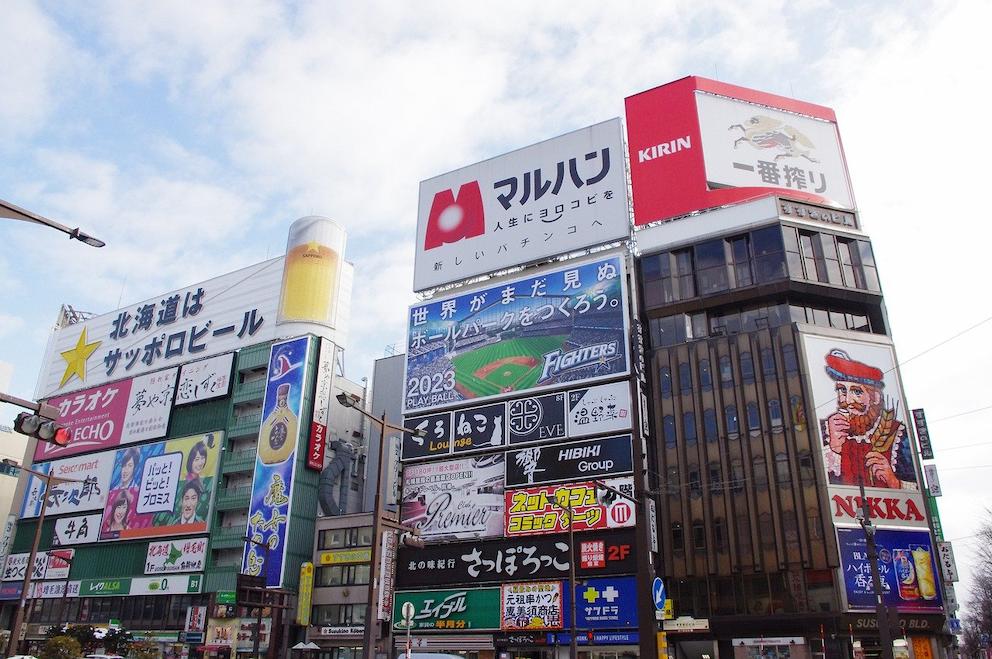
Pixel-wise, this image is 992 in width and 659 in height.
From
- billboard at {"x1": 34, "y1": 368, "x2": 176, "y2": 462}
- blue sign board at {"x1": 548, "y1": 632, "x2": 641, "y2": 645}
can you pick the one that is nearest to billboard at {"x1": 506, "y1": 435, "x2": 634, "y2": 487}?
blue sign board at {"x1": 548, "y1": 632, "x2": 641, "y2": 645}

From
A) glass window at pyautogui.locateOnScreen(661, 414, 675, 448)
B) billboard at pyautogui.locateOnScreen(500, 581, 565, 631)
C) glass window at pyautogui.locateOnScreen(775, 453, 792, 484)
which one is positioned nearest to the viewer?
glass window at pyautogui.locateOnScreen(775, 453, 792, 484)

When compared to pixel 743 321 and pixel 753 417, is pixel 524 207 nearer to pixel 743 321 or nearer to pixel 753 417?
pixel 743 321

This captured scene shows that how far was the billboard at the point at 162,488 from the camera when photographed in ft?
191

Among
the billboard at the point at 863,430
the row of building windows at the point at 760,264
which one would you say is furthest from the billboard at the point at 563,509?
the row of building windows at the point at 760,264

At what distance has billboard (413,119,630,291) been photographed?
51812mm

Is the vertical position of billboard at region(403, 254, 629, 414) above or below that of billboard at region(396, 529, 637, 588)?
above

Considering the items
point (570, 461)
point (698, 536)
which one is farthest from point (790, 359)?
point (570, 461)

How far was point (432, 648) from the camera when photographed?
45531 mm

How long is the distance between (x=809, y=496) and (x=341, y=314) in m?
38.0

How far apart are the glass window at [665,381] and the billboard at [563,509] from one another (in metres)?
6.64

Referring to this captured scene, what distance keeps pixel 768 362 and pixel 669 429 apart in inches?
274

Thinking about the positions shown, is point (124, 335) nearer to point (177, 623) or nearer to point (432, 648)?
point (177, 623)

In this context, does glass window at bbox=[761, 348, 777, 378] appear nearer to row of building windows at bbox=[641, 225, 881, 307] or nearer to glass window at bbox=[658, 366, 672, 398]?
row of building windows at bbox=[641, 225, 881, 307]

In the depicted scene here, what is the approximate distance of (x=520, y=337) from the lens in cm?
5041
